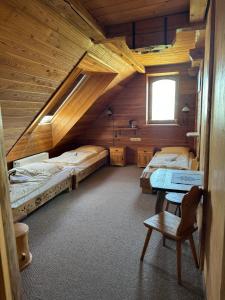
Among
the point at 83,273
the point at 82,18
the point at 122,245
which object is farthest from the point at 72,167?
the point at 82,18

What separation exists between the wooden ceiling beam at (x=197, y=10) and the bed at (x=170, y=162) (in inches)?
81.1

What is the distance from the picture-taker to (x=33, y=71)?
2.33 m

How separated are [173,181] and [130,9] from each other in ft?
5.73

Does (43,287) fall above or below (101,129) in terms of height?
below

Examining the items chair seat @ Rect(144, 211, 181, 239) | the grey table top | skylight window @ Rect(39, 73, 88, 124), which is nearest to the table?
the grey table top

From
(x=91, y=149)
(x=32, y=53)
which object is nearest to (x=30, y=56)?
(x=32, y=53)

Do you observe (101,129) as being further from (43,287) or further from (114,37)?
(43,287)

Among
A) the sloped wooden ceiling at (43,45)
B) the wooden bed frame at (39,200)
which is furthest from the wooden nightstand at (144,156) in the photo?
the sloped wooden ceiling at (43,45)

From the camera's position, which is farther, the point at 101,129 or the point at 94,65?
the point at 101,129

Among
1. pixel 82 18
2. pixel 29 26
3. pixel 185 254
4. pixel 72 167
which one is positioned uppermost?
pixel 82 18

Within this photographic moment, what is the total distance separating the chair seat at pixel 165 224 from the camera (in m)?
1.94

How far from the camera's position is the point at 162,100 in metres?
5.60

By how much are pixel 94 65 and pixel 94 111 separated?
1979 millimetres

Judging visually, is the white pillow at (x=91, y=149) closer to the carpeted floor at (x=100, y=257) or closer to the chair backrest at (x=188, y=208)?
the carpeted floor at (x=100, y=257)
